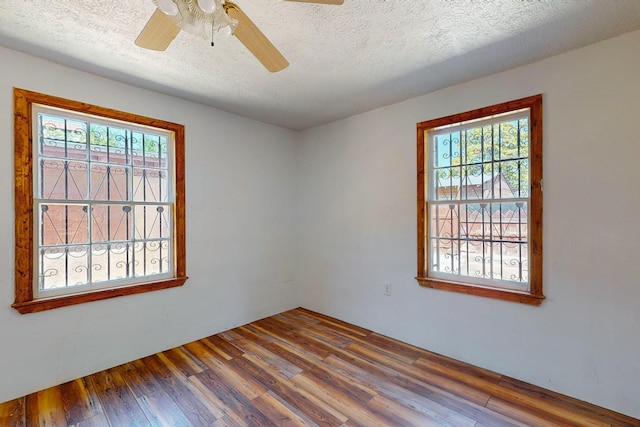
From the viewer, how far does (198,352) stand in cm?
271

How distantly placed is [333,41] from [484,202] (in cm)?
182

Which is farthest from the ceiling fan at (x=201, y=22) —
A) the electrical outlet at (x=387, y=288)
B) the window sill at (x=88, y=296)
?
the electrical outlet at (x=387, y=288)

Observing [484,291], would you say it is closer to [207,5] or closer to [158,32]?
[207,5]

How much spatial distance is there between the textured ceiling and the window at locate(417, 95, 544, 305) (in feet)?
1.44

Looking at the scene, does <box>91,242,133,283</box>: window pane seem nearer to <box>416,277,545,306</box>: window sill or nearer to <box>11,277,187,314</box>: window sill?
<box>11,277,187,314</box>: window sill

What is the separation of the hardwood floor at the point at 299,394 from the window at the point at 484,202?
2.37ft

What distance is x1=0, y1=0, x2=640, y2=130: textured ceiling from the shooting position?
1.61 metres

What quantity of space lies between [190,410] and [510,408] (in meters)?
2.17

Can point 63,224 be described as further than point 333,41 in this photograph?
Yes

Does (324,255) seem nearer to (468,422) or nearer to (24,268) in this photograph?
(468,422)

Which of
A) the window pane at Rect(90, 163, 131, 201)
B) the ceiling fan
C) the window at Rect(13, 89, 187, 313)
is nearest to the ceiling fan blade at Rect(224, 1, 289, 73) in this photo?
the ceiling fan

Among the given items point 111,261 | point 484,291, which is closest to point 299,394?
point 484,291

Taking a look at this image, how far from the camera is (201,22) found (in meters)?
1.27

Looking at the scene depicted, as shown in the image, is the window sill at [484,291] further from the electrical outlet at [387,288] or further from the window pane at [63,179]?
the window pane at [63,179]
